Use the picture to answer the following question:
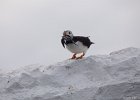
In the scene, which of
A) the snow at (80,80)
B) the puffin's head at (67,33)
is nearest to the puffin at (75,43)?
the puffin's head at (67,33)

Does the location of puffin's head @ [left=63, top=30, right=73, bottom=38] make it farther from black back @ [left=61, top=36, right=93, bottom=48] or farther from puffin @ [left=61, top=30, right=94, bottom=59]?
black back @ [left=61, top=36, right=93, bottom=48]

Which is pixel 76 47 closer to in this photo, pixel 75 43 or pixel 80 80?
pixel 75 43

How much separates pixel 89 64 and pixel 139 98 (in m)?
2.51

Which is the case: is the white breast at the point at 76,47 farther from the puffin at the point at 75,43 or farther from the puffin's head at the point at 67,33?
the puffin's head at the point at 67,33

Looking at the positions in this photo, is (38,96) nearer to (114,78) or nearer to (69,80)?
(69,80)

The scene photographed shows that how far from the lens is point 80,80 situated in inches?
530

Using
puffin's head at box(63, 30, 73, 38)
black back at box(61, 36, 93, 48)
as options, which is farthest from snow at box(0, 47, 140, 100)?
black back at box(61, 36, 93, 48)

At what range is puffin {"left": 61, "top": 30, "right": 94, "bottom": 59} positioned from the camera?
51.0 ft

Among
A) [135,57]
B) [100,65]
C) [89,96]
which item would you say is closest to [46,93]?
[89,96]

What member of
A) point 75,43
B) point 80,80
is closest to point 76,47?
point 75,43

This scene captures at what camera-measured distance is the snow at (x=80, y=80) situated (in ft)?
41.2

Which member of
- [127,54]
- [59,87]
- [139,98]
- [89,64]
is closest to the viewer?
[139,98]

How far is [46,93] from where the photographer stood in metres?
12.9

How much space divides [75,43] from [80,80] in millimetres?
2702
